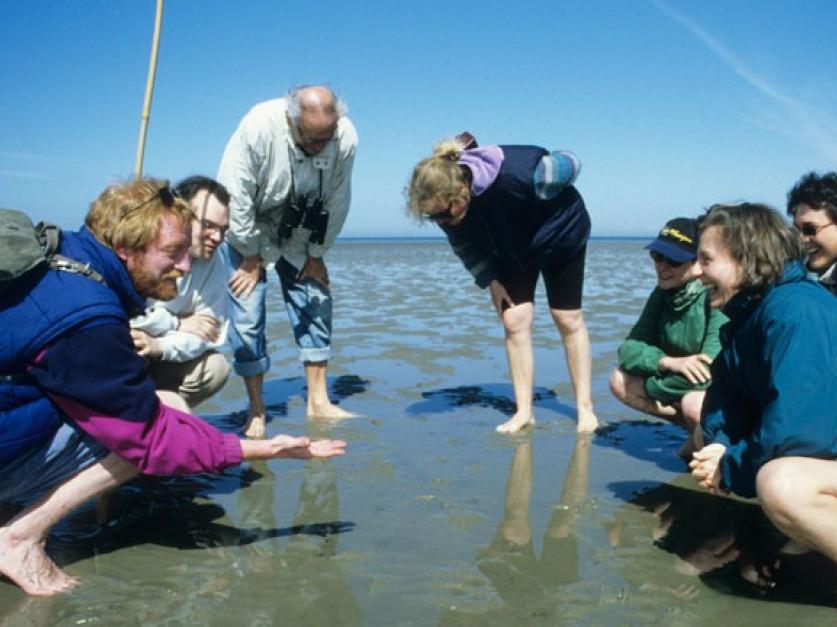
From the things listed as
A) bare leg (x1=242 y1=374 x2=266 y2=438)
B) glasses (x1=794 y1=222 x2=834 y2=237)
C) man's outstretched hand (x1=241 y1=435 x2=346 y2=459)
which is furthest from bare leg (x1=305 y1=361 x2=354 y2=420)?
glasses (x1=794 y1=222 x2=834 y2=237)

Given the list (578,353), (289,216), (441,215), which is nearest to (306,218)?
(289,216)

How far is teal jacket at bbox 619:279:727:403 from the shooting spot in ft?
14.4

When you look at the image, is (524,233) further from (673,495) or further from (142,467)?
(142,467)

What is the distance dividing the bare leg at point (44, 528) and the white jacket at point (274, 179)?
2370 millimetres

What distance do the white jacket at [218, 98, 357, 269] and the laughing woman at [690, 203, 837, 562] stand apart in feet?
9.43

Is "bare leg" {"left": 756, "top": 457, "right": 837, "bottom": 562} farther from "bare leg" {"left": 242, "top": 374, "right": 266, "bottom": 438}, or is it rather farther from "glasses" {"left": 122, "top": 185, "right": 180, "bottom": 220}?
"bare leg" {"left": 242, "top": 374, "right": 266, "bottom": 438}

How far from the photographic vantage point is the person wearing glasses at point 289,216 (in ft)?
16.5

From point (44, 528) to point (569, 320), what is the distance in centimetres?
347

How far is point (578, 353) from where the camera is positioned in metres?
5.44

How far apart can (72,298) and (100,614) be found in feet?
3.47

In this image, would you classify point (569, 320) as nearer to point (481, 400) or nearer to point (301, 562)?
point (481, 400)

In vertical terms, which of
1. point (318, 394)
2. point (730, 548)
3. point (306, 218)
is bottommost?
point (318, 394)

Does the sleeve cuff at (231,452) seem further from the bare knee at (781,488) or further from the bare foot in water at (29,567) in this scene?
the bare knee at (781,488)

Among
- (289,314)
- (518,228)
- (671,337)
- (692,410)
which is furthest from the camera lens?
(289,314)
